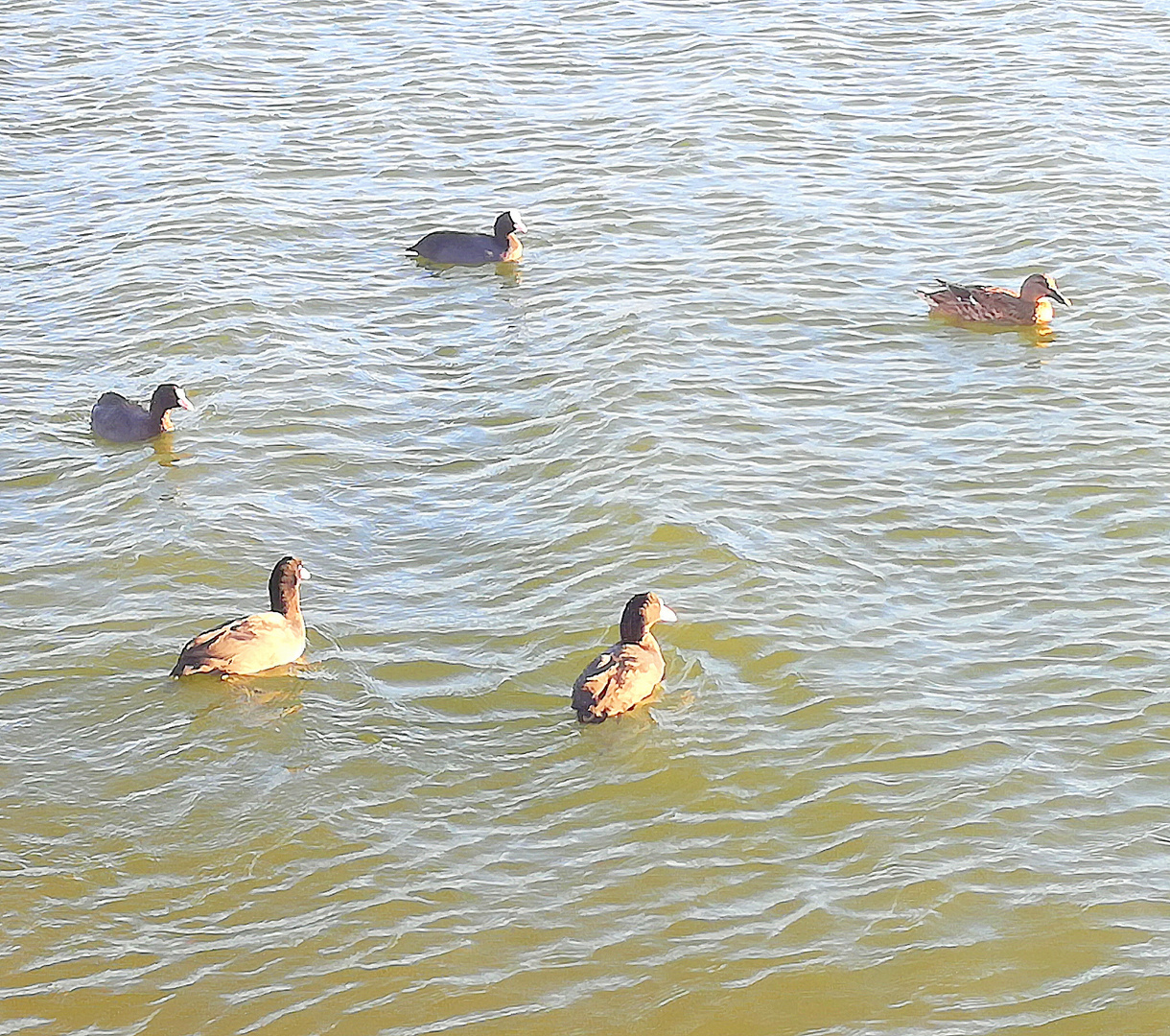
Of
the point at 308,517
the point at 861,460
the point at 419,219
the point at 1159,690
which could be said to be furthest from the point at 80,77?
the point at 1159,690

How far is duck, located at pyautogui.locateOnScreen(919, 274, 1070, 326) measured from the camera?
1423 cm

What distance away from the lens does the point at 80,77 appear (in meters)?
21.1

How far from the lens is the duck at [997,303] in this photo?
14.2 meters

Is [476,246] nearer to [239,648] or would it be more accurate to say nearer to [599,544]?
[599,544]

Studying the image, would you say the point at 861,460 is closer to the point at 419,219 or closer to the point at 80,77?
the point at 419,219

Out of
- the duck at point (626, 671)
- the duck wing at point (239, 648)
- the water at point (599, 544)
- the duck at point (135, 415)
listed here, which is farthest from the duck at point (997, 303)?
the duck wing at point (239, 648)

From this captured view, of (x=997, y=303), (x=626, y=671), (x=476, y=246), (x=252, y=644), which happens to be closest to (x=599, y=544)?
(x=626, y=671)

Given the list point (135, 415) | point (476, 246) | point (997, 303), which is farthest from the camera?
point (476, 246)

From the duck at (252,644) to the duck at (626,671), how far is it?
5.77 ft

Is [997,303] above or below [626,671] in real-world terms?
above

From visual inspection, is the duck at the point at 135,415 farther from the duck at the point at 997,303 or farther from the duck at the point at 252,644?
the duck at the point at 997,303

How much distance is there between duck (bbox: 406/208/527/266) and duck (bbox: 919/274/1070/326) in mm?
3742

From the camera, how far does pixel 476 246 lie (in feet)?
52.0

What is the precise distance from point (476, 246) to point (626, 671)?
23.1 ft
